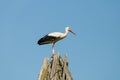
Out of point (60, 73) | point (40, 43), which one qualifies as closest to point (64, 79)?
point (60, 73)

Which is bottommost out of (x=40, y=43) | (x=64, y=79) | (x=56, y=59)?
(x=64, y=79)

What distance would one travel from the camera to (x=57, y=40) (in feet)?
62.9

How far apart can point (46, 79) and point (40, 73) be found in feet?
0.98

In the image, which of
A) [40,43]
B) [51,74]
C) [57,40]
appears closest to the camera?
[51,74]

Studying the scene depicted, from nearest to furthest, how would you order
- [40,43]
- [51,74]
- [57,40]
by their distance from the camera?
[51,74] < [40,43] < [57,40]

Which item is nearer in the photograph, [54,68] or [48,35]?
[54,68]

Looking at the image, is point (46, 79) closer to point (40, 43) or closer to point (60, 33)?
point (40, 43)

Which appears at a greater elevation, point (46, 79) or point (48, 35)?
point (48, 35)

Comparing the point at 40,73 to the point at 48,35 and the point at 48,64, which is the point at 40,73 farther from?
the point at 48,35

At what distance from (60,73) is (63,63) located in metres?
0.43

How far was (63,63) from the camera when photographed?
36.5ft

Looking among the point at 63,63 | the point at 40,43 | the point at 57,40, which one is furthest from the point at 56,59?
the point at 57,40

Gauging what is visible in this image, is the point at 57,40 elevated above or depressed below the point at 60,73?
above

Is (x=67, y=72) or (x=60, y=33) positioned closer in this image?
(x=67, y=72)
